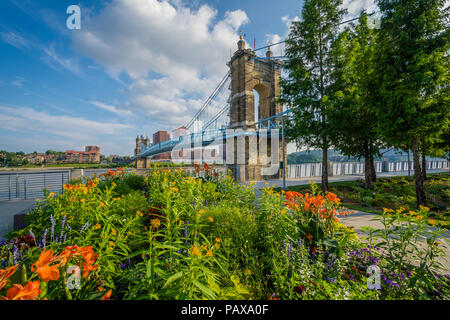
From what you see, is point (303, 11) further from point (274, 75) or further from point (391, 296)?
point (391, 296)

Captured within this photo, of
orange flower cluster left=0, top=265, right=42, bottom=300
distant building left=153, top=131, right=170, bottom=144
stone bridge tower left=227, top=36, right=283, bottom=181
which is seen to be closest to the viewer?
orange flower cluster left=0, top=265, right=42, bottom=300

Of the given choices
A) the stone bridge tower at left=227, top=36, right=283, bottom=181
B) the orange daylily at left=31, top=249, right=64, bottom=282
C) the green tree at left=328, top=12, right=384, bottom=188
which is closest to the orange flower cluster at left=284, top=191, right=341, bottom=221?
the orange daylily at left=31, top=249, right=64, bottom=282

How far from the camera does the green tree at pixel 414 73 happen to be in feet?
18.2

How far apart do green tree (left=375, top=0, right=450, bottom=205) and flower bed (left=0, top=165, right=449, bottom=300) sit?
18.5 ft

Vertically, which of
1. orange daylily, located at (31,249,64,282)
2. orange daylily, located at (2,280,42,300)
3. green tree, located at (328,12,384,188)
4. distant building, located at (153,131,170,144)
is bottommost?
orange daylily, located at (2,280,42,300)

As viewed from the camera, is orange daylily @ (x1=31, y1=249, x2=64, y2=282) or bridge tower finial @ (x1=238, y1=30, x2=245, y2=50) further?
bridge tower finial @ (x1=238, y1=30, x2=245, y2=50)

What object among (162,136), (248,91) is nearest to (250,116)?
(248,91)

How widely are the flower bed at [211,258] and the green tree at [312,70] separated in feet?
21.7

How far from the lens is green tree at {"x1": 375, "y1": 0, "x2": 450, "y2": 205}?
218 inches

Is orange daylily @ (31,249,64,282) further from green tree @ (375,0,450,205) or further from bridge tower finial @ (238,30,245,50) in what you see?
bridge tower finial @ (238,30,245,50)

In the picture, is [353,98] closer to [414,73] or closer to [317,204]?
[414,73]

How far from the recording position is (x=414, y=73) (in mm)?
5734
